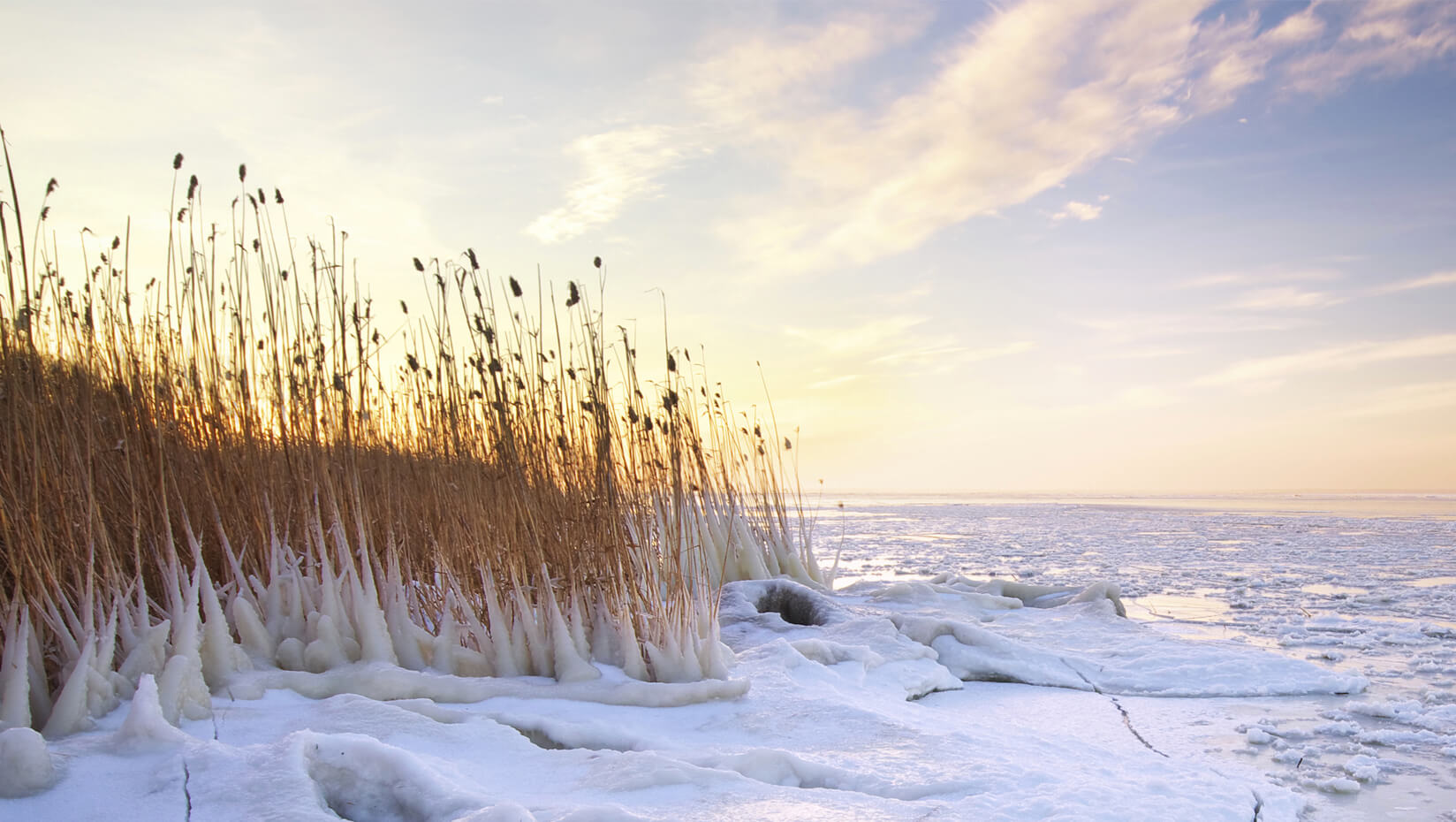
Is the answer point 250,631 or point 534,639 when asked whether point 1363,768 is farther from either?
point 250,631

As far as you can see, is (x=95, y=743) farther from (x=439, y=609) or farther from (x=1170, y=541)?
(x=1170, y=541)

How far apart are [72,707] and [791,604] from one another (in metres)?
3.11

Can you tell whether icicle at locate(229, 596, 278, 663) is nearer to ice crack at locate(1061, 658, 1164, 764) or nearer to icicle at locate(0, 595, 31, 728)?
icicle at locate(0, 595, 31, 728)

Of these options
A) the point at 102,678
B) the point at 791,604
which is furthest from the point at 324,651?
the point at 791,604

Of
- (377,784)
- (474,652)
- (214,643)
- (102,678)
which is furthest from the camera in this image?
(474,652)

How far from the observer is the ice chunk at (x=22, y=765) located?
162 cm

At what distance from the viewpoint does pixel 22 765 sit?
1.63 metres

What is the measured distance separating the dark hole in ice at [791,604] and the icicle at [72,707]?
2.91 meters

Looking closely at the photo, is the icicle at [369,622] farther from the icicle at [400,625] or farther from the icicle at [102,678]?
the icicle at [102,678]

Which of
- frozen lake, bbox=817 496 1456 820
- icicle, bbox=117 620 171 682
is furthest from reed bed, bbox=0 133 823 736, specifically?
frozen lake, bbox=817 496 1456 820

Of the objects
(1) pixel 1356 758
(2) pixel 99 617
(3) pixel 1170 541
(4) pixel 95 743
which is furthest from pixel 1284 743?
(3) pixel 1170 541

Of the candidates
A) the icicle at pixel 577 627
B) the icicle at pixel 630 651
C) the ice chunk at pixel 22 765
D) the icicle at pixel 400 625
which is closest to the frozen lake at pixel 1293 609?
the icicle at pixel 630 651

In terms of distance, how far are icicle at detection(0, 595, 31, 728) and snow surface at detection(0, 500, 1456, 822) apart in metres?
0.09

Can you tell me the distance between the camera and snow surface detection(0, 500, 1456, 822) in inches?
68.4
